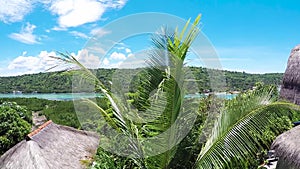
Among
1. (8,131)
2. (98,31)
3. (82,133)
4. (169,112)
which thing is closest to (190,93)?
(169,112)

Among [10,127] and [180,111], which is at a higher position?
[180,111]

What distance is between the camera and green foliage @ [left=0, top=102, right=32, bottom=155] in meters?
9.48

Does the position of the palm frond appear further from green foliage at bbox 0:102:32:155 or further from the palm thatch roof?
green foliage at bbox 0:102:32:155

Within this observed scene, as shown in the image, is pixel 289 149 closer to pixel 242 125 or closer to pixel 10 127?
pixel 242 125

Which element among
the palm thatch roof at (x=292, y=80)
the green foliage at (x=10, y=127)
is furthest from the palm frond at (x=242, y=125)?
the green foliage at (x=10, y=127)

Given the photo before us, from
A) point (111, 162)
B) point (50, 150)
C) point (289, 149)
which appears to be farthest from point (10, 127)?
point (289, 149)

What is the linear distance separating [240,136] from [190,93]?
852 mm

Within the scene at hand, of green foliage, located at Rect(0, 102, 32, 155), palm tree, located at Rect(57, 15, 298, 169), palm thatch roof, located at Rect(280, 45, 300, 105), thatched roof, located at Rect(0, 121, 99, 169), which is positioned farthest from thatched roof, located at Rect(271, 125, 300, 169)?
green foliage, located at Rect(0, 102, 32, 155)

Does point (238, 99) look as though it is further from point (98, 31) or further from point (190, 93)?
point (98, 31)

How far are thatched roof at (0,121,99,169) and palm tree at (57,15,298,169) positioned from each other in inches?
45.8

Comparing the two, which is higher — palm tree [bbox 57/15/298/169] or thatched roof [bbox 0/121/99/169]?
palm tree [bbox 57/15/298/169]

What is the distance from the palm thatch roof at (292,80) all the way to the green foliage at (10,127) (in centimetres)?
667

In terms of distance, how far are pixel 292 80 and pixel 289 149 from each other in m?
2.76

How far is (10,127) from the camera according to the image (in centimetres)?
961
